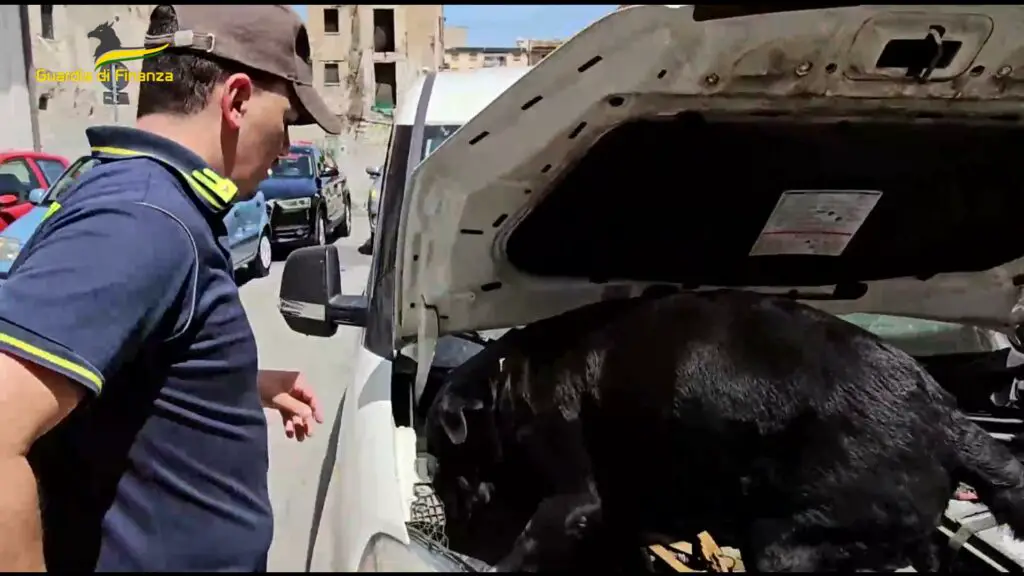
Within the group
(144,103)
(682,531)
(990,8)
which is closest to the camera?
(990,8)

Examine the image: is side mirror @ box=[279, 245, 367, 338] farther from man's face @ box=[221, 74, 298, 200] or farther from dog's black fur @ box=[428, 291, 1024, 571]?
man's face @ box=[221, 74, 298, 200]

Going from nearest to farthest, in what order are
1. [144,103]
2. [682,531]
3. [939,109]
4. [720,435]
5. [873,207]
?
[144,103]
[939,109]
[720,435]
[682,531]
[873,207]

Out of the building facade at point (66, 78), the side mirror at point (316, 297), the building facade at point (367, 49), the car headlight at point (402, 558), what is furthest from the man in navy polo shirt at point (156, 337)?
the building facade at point (367, 49)

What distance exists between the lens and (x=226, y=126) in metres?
1.55

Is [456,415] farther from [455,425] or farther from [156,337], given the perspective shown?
[156,337]

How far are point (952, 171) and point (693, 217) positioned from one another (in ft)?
2.18

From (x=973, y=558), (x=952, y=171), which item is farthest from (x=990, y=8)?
(x=973, y=558)

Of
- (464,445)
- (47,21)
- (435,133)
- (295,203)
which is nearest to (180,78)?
(464,445)

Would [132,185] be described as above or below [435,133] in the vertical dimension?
above

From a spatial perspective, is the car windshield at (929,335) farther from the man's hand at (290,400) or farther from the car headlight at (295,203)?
the car headlight at (295,203)

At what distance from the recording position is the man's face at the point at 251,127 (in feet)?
5.07

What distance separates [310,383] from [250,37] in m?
4.99

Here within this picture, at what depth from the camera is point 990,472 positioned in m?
1.75

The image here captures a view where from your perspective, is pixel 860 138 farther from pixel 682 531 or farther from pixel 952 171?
pixel 682 531
